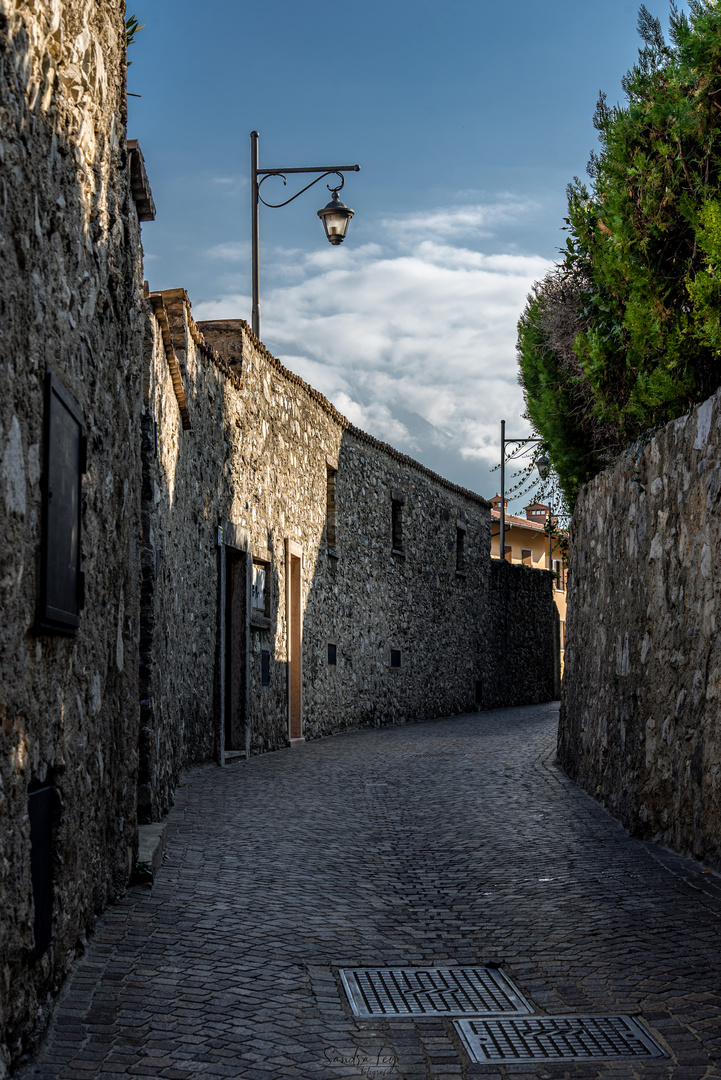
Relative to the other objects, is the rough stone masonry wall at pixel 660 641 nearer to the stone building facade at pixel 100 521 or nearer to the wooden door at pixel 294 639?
the stone building facade at pixel 100 521

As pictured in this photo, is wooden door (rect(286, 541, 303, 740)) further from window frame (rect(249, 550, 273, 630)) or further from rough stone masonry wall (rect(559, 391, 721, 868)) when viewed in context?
rough stone masonry wall (rect(559, 391, 721, 868))

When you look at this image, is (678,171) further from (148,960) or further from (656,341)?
(148,960)

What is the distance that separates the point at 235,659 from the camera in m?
11.6

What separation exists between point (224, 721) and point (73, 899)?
7.47 m

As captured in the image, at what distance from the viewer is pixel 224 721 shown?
11344mm

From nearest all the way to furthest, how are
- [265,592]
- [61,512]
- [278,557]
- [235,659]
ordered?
[61,512], [235,659], [265,592], [278,557]

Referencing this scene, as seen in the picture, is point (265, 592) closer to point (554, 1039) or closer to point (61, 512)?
point (61, 512)

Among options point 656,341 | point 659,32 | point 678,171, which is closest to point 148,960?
point 656,341

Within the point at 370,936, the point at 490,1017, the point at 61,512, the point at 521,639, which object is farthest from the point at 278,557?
the point at 521,639

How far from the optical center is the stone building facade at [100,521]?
A: 3025 millimetres

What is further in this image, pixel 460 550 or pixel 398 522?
pixel 460 550

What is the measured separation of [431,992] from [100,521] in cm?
225

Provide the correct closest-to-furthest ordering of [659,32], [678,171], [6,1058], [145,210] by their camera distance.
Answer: [6,1058], [145,210], [678,171], [659,32]

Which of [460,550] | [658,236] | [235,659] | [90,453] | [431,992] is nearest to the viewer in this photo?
Answer: [431,992]
